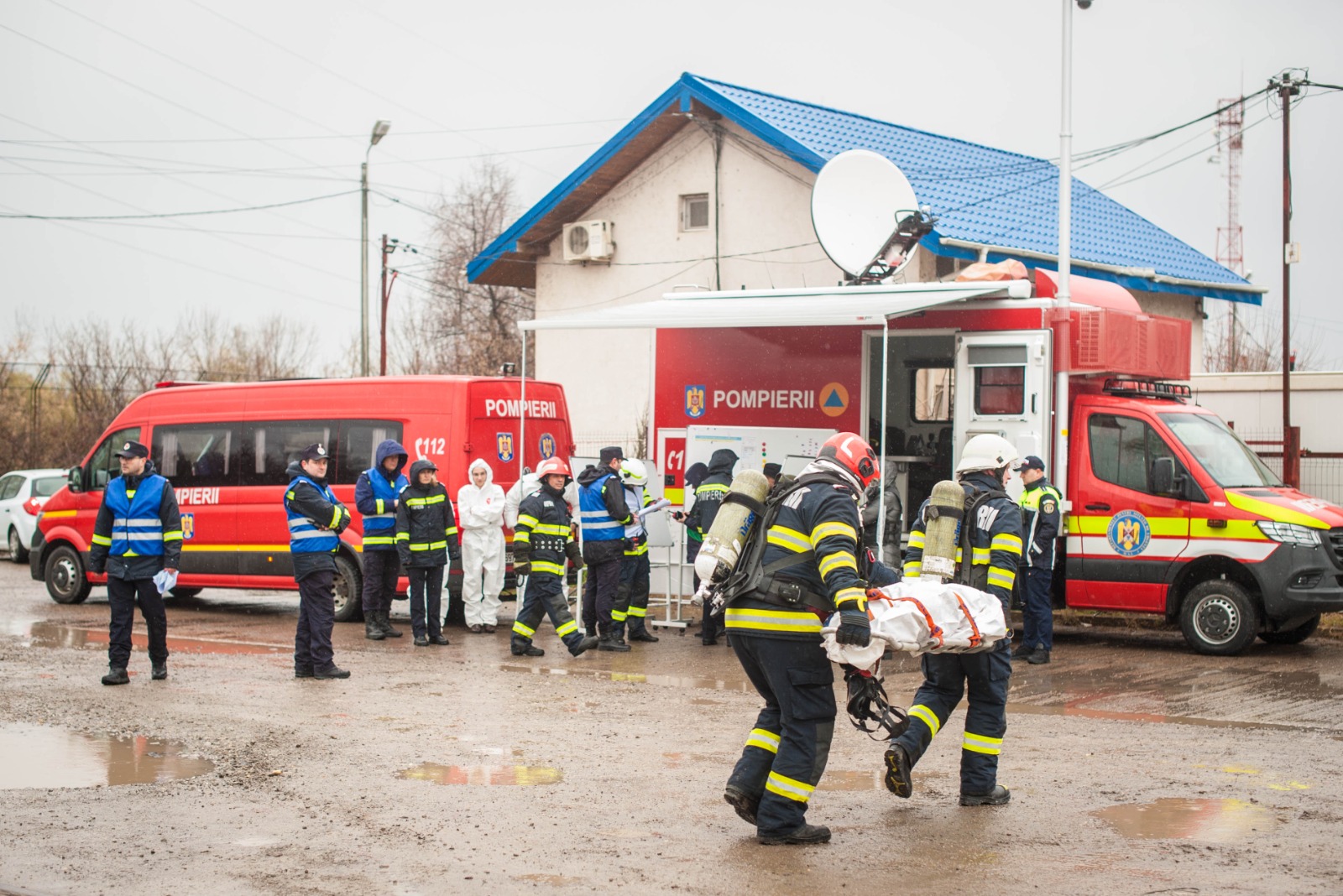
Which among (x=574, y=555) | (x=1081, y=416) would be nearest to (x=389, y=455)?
(x=574, y=555)

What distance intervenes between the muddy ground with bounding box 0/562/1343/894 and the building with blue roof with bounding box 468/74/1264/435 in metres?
12.6

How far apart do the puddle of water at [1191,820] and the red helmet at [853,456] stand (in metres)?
1.95

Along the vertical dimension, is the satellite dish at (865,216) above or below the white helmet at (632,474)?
above

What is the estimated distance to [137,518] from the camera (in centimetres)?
1072

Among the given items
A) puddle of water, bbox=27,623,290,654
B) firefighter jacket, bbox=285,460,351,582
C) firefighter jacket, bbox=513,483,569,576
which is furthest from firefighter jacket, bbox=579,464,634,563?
puddle of water, bbox=27,623,290,654

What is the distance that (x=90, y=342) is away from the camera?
39.2 m

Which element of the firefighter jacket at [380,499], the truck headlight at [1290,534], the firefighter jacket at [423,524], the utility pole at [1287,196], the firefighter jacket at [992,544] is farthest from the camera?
the utility pole at [1287,196]

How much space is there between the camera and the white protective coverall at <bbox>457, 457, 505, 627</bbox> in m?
14.2

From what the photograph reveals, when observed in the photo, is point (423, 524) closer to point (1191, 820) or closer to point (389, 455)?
point (389, 455)

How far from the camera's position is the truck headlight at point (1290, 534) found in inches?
484

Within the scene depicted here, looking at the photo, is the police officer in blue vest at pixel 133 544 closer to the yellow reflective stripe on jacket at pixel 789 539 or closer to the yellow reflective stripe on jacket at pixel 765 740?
the yellow reflective stripe on jacket at pixel 765 740

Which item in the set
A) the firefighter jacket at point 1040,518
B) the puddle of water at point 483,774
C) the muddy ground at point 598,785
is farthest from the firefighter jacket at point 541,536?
the puddle of water at point 483,774

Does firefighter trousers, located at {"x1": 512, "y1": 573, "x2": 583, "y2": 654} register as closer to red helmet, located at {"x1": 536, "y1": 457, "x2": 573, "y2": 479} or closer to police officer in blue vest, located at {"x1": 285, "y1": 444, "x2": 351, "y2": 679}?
red helmet, located at {"x1": 536, "y1": 457, "x2": 573, "y2": 479}

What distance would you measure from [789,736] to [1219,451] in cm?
832
